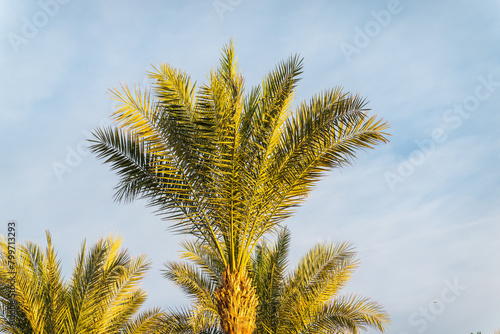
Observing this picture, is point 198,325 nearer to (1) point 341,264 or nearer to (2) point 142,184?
(2) point 142,184

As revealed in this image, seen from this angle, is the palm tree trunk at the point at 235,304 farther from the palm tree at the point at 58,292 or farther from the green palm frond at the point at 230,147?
the palm tree at the point at 58,292

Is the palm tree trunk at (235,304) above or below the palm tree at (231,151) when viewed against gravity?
below

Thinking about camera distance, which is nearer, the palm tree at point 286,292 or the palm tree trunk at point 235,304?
the palm tree trunk at point 235,304

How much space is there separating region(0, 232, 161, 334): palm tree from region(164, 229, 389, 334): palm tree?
1.71 meters

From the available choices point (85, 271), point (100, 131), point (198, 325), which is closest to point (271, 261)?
point (198, 325)

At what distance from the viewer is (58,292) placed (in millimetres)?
13188

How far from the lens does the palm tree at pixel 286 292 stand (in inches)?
492

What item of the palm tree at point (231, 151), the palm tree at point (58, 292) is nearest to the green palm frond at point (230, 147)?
the palm tree at point (231, 151)

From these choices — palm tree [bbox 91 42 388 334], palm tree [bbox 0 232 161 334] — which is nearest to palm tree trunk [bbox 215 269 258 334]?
palm tree [bbox 91 42 388 334]

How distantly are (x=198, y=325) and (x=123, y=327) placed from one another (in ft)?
16.6

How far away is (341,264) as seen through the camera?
1339 centimetres

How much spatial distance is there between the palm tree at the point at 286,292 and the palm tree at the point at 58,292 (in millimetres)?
1714

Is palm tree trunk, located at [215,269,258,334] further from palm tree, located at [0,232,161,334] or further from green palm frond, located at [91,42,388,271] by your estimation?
palm tree, located at [0,232,161,334]

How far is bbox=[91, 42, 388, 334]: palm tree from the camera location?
8820mm
